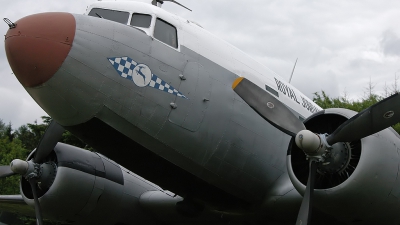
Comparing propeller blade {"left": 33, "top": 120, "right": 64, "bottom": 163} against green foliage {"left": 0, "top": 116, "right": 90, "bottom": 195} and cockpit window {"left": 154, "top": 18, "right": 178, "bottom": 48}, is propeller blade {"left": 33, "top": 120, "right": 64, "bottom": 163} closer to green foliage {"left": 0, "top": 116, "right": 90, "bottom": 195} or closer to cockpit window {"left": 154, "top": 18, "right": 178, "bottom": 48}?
cockpit window {"left": 154, "top": 18, "right": 178, "bottom": 48}

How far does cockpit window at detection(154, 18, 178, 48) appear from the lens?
7.95 meters

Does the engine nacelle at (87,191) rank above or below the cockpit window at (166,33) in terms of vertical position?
below

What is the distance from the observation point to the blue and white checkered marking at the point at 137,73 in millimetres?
7262

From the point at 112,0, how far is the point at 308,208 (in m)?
4.68

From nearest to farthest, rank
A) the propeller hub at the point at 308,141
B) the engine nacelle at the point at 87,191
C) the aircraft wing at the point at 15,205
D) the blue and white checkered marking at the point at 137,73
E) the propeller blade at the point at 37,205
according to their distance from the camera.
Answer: the propeller hub at the point at 308,141, the blue and white checkered marking at the point at 137,73, the propeller blade at the point at 37,205, the engine nacelle at the point at 87,191, the aircraft wing at the point at 15,205

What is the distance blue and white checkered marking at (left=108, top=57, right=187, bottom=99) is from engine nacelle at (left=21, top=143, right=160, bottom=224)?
12.2 ft

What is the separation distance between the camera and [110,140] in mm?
7676

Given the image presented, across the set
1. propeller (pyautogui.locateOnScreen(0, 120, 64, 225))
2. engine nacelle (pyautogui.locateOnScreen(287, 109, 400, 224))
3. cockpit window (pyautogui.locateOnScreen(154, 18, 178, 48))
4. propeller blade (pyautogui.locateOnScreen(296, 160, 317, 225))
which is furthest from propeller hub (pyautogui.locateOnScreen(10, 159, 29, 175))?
propeller blade (pyautogui.locateOnScreen(296, 160, 317, 225))

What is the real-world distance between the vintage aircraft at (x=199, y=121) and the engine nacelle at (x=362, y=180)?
17 mm

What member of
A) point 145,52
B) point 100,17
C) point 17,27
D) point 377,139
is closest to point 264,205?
point 377,139

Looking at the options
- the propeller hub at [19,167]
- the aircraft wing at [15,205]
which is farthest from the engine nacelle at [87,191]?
the aircraft wing at [15,205]

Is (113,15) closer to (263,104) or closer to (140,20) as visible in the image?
(140,20)

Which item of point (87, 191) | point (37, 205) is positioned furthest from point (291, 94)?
point (37, 205)

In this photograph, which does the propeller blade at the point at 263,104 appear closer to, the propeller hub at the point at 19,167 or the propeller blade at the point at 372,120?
the propeller blade at the point at 372,120
